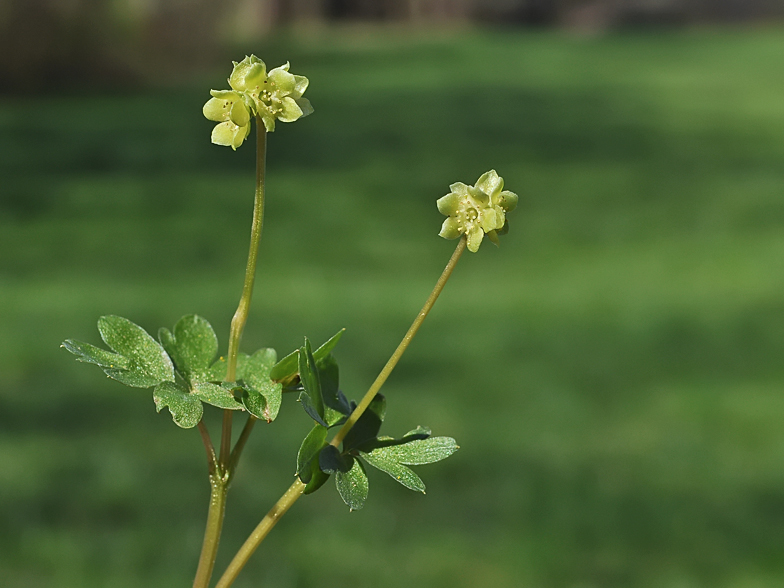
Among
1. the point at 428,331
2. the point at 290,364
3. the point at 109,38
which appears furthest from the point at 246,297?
the point at 109,38

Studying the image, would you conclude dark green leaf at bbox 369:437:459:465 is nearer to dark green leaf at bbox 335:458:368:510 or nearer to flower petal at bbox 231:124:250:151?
dark green leaf at bbox 335:458:368:510

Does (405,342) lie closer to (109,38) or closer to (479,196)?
(479,196)

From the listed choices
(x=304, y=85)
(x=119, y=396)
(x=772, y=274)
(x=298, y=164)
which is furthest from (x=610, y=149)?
(x=304, y=85)

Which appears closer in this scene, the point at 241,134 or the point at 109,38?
the point at 241,134

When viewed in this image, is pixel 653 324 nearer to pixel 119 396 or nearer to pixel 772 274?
pixel 772 274

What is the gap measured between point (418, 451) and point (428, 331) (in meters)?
4.40

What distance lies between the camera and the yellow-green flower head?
304 mm

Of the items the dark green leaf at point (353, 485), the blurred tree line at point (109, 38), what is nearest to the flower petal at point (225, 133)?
the dark green leaf at point (353, 485)

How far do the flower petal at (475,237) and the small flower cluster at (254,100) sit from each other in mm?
57

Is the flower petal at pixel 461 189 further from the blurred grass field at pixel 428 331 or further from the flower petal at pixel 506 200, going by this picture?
the blurred grass field at pixel 428 331

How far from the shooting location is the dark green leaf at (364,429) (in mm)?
358

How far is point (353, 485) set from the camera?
1.12ft

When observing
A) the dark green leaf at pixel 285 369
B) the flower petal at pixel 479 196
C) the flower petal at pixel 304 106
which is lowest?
the dark green leaf at pixel 285 369

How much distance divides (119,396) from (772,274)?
3.41m
